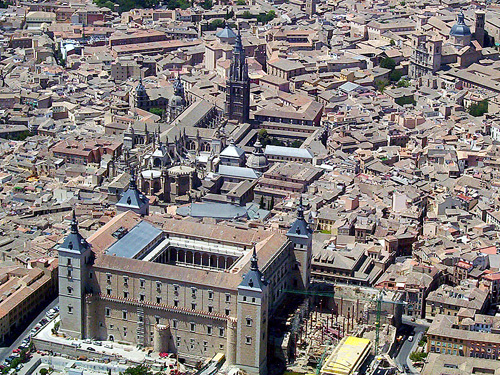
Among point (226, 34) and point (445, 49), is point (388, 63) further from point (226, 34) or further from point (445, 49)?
point (226, 34)

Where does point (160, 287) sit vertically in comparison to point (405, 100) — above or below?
below

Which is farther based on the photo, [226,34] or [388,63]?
[226,34]

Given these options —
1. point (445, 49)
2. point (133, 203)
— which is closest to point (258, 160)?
Result: point (133, 203)

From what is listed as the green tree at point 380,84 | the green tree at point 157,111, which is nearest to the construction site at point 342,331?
the green tree at point 157,111

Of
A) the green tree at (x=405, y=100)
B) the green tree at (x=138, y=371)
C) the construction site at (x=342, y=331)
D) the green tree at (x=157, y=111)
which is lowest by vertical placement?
the green tree at (x=138, y=371)

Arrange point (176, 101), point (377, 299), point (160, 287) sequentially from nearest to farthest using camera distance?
point (160, 287) → point (377, 299) → point (176, 101)

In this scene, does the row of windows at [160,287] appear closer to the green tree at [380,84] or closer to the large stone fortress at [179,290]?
the large stone fortress at [179,290]
